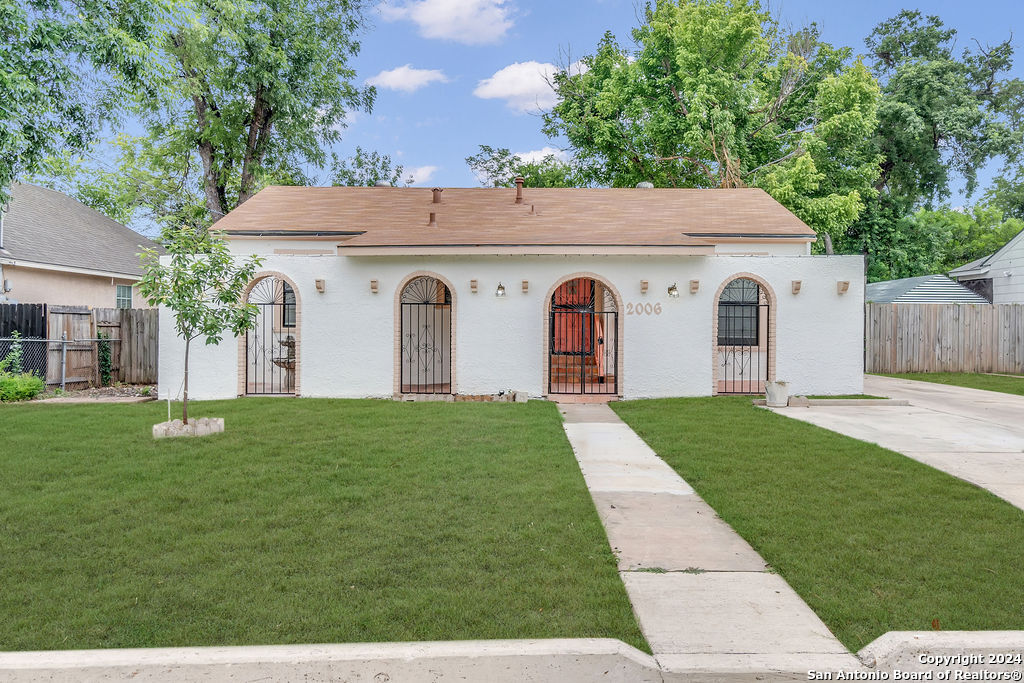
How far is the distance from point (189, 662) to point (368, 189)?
15.6 meters

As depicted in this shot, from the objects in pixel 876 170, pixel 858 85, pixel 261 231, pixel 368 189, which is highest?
pixel 858 85

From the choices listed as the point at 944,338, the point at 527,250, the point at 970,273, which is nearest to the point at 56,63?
the point at 527,250

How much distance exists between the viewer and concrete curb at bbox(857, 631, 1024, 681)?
273 cm

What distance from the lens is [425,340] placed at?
13969 mm

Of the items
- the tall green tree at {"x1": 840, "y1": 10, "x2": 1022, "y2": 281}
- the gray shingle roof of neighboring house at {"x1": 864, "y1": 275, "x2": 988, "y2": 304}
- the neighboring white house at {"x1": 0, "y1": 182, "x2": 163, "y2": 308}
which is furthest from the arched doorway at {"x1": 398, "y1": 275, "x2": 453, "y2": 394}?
the tall green tree at {"x1": 840, "y1": 10, "x2": 1022, "y2": 281}

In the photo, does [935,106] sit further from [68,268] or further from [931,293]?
[68,268]

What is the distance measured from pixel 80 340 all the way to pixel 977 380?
22199mm

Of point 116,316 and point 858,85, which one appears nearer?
point 116,316

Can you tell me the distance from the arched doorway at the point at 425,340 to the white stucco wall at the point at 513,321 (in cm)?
106

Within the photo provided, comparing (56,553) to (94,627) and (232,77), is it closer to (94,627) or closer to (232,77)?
(94,627)

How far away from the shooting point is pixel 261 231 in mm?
14125

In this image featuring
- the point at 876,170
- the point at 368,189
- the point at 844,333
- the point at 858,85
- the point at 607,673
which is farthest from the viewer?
the point at 876,170

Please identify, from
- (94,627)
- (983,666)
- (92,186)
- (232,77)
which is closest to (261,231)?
(232,77)

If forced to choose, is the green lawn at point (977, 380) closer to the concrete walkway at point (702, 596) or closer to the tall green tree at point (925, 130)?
the tall green tree at point (925, 130)
